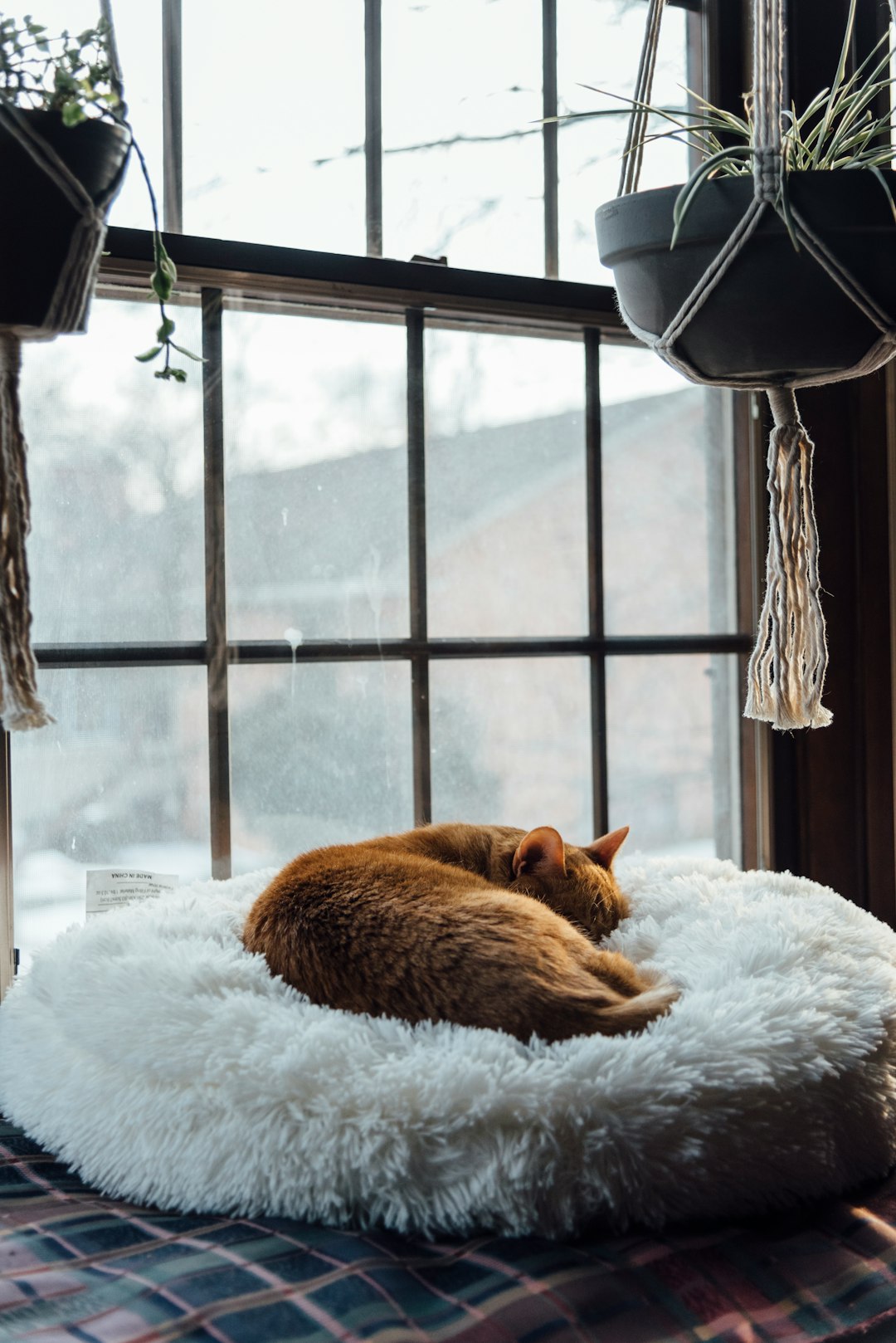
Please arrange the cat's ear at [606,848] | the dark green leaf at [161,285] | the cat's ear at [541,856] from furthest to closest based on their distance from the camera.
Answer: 1. the cat's ear at [606,848]
2. the cat's ear at [541,856]
3. the dark green leaf at [161,285]

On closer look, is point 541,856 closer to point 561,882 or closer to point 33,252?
point 561,882

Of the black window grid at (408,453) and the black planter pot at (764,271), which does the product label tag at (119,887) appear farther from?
the black planter pot at (764,271)

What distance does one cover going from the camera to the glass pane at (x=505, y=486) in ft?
4.78

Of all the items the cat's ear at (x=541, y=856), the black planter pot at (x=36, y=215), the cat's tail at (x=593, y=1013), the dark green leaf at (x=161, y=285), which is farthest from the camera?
the cat's ear at (x=541, y=856)

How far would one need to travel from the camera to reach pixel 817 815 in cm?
163

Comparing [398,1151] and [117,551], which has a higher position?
[117,551]

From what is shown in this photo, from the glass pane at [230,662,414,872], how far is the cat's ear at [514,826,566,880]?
28 cm

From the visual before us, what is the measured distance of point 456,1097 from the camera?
2.53 feet

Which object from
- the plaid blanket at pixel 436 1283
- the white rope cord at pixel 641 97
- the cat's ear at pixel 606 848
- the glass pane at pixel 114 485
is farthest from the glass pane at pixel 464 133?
the plaid blanket at pixel 436 1283

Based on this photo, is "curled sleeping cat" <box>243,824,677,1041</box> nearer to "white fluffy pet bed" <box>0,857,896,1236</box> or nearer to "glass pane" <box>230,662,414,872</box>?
"white fluffy pet bed" <box>0,857,896,1236</box>

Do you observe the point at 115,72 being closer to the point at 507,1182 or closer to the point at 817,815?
the point at 507,1182

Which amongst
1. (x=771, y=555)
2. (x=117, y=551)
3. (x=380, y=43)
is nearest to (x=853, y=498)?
(x=771, y=555)

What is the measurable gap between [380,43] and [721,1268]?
1.39 m

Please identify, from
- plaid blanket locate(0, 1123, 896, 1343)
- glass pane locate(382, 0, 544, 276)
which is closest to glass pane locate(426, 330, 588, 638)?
glass pane locate(382, 0, 544, 276)
